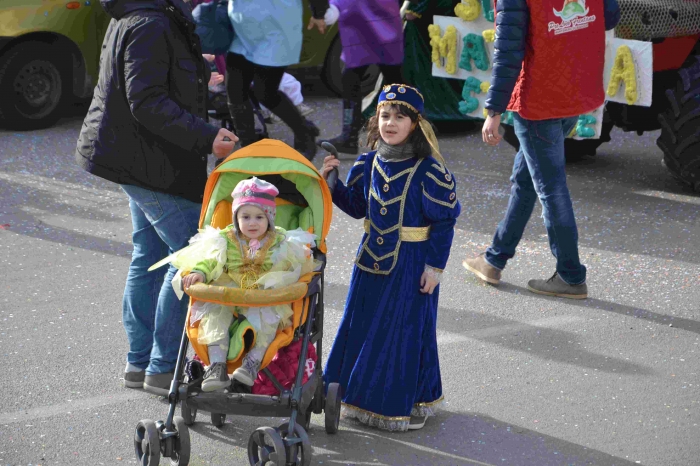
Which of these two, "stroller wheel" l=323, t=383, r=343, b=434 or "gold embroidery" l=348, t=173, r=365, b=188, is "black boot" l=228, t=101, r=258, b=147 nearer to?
"gold embroidery" l=348, t=173, r=365, b=188

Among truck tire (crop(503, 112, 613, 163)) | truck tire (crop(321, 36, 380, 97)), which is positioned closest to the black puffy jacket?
truck tire (crop(503, 112, 613, 163))

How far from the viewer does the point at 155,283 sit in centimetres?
496

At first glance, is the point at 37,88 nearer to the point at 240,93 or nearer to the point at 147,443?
the point at 240,93

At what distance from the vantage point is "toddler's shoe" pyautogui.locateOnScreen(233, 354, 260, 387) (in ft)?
13.3

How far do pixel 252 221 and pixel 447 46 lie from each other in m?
4.88

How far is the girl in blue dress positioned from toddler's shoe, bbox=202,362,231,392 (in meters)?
0.72

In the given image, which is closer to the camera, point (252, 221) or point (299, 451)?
point (299, 451)

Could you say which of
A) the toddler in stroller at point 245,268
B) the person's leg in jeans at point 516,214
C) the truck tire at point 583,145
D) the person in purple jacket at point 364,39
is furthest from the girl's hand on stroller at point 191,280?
the truck tire at point 583,145

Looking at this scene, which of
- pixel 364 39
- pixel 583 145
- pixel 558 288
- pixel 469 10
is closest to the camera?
pixel 558 288

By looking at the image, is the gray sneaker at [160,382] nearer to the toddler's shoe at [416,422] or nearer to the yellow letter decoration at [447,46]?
the toddler's shoe at [416,422]

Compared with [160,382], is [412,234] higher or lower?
higher

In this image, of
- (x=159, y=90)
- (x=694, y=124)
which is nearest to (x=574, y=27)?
(x=694, y=124)

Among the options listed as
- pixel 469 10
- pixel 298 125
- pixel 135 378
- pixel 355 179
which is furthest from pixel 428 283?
pixel 298 125

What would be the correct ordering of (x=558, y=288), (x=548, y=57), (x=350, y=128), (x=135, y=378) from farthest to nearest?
(x=350, y=128), (x=558, y=288), (x=548, y=57), (x=135, y=378)
